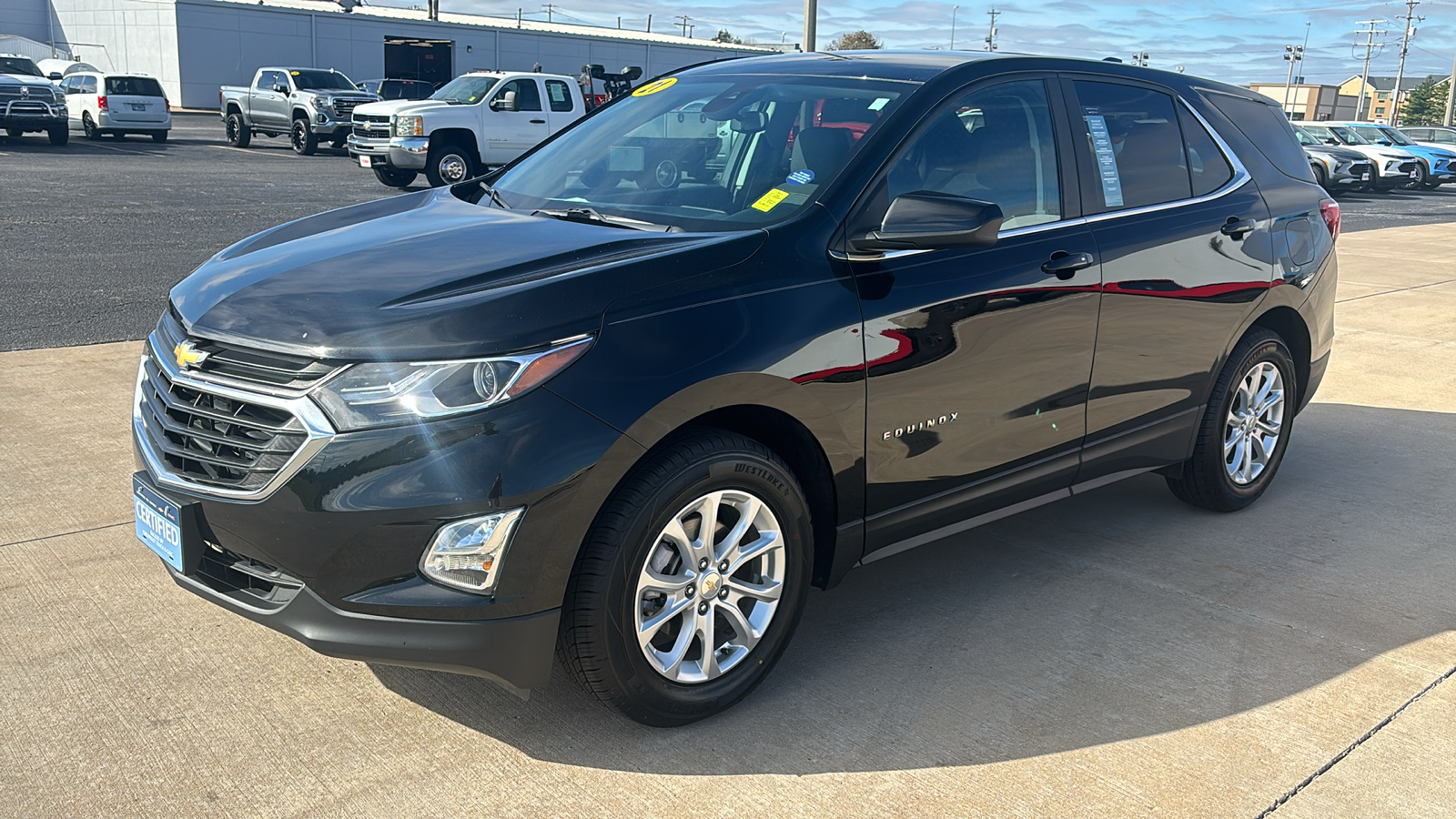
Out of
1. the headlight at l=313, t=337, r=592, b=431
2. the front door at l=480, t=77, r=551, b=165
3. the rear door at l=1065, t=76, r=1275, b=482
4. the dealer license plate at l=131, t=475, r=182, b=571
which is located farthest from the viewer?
the front door at l=480, t=77, r=551, b=165

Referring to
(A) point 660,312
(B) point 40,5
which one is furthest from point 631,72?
(B) point 40,5

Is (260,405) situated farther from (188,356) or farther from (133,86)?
(133,86)

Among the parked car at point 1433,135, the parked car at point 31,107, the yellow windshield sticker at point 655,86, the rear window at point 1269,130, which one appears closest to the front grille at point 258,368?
the yellow windshield sticker at point 655,86

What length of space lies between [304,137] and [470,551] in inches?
1087

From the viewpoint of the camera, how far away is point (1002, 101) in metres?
4.13

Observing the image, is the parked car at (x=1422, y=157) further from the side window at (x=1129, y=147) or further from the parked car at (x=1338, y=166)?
the side window at (x=1129, y=147)

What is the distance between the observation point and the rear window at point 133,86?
90.8 ft

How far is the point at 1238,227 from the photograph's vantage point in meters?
4.88

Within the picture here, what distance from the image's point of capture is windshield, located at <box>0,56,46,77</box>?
2873cm

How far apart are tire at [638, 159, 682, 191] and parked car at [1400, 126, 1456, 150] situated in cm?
3378

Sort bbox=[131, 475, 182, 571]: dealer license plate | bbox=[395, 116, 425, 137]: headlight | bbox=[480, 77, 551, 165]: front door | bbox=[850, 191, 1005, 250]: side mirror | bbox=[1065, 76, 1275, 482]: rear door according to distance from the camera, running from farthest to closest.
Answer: bbox=[480, 77, 551, 165]: front door, bbox=[395, 116, 425, 137]: headlight, bbox=[1065, 76, 1275, 482]: rear door, bbox=[850, 191, 1005, 250]: side mirror, bbox=[131, 475, 182, 571]: dealer license plate

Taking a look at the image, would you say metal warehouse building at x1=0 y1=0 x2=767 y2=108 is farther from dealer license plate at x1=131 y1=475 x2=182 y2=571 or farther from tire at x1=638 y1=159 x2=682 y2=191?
dealer license plate at x1=131 y1=475 x2=182 y2=571

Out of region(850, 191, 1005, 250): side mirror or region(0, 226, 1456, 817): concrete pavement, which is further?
region(850, 191, 1005, 250): side mirror

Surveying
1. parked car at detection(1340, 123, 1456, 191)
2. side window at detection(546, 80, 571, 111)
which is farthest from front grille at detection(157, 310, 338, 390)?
parked car at detection(1340, 123, 1456, 191)
